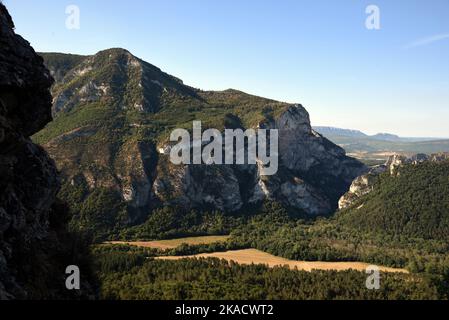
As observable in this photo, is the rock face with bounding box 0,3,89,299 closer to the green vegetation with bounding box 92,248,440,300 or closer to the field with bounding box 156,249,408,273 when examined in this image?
the green vegetation with bounding box 92,248,440,300

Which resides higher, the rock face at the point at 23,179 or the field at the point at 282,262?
the rock face at the point at 23,179

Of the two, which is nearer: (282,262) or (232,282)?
(232,282)

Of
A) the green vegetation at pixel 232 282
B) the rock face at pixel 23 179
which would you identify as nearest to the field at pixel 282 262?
the green vegetation at pixel 232 282

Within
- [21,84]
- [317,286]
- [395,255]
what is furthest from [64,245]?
[395,255]

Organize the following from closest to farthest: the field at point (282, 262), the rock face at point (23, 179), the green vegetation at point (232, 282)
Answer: the rock face at point (23, 179) → the green vegetation at point (232, 282) → the field at point (282, 262)

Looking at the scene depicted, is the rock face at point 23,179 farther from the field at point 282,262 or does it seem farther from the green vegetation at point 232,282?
the field at point 282,262

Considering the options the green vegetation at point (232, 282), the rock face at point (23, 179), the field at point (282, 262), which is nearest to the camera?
the rock face at point (23, 179)

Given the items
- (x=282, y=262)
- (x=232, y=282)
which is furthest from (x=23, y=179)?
(x=282, y=262)

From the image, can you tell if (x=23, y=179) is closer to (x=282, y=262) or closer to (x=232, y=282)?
(x=232, y=282)
